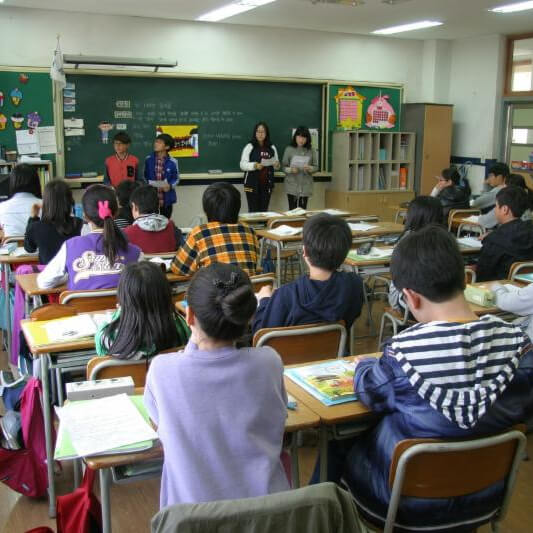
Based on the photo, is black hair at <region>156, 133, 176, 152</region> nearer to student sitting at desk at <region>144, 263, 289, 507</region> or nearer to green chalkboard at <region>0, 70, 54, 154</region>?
green chalkboard at <region>0, 70, 54, 154</region>

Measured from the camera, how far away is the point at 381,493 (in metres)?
1.84

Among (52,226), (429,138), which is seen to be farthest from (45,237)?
(429,138)

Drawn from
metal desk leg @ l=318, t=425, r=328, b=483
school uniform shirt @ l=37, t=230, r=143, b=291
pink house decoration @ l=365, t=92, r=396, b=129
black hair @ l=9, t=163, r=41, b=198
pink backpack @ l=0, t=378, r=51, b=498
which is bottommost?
pink backpack @ l=0, t=378, r=51, b=498

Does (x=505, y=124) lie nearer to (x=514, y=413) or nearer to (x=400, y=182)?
(x=400, y=182)

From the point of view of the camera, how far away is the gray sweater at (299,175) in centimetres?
885

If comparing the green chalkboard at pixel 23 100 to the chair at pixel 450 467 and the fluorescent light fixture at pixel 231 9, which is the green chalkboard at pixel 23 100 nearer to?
the fluorescent light fixture at pixel 231 9

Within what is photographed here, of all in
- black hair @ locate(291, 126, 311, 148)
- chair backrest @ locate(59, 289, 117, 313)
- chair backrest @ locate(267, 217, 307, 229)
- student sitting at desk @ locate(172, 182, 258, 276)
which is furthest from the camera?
A: black hair @ locate(291, 126, 311, 148)

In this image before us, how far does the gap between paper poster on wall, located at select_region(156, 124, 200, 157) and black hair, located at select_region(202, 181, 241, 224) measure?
5.13m

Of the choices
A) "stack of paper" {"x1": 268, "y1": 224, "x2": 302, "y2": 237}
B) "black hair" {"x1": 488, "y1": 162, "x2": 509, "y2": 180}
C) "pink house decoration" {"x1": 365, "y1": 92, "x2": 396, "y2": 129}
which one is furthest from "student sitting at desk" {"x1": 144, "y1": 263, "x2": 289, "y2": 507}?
"pink house decoration" {"x1": 365, "y1": 92, "x2": 396, "y2": 129}

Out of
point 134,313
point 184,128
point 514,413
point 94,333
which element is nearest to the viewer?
point 514,413

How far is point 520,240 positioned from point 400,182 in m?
5.91

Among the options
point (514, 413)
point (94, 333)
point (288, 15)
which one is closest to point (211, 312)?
point (514, 413)

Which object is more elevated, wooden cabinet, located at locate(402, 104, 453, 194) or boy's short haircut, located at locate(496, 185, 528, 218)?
wooden cabinet, located at locate(402, 104, 453, 194)

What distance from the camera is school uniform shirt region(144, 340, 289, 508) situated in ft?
5.20
